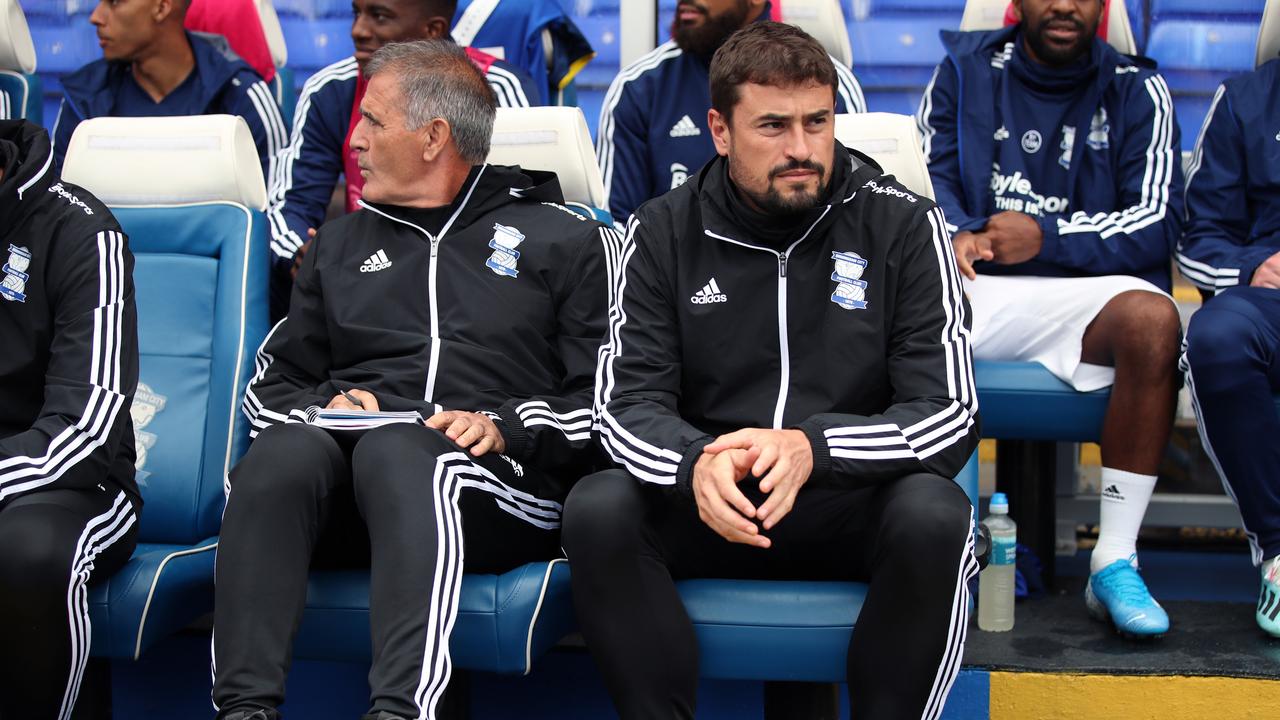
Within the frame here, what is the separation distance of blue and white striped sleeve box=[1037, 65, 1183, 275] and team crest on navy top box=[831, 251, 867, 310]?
3.05 feet

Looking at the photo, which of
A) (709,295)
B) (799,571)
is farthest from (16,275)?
(799,571)

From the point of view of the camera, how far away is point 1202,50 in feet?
12.1

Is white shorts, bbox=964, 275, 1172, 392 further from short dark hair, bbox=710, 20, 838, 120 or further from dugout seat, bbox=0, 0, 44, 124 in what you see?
dugout seat, bbox=0, 0, 44, 124

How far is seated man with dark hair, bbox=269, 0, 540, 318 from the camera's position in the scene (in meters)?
3.17

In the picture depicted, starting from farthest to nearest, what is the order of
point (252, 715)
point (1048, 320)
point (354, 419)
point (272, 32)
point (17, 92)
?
point (272, 32)
point (17, 92)
point (1048, 320)
point (354, 419)
point (252, 715)

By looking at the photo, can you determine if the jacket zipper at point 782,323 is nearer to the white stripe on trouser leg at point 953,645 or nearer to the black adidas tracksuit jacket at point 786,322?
the black adidas tracksuit jacket at point 786,322

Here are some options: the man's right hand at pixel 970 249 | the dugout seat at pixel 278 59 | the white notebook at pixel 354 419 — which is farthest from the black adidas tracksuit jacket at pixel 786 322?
the dugout seat at pixel 278 59

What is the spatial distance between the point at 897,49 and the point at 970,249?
1162 mm

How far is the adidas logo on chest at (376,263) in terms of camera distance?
2.40 metres

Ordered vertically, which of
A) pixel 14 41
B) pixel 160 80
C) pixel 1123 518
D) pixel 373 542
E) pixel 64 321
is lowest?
pixel 1123 518

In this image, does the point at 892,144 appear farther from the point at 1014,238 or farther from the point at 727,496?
the point at 727,496

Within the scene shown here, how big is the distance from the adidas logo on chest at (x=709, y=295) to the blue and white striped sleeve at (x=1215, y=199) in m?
1.18

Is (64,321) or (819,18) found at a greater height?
(819,18)

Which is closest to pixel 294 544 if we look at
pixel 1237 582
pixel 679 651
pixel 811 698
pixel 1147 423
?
pixel 679 651
